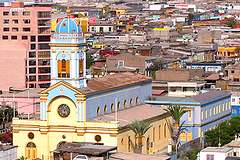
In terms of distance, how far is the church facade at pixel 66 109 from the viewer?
191 ft

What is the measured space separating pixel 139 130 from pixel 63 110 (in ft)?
13.1

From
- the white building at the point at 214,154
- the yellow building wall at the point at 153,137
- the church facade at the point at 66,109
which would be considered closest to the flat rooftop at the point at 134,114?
the yellow building wall at the point at 153,137

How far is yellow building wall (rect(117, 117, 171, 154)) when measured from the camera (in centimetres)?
5859

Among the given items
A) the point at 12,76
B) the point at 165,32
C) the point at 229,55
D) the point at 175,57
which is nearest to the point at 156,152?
the point at 12,76

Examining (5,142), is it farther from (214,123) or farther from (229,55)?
(229,55)

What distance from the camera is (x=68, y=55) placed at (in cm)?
5906

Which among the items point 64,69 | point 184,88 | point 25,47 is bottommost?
point 184,88

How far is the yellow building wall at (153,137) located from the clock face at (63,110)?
297 centimetres

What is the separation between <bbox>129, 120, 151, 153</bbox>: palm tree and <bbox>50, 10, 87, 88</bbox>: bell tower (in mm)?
3330

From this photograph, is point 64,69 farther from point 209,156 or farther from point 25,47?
point 25,47

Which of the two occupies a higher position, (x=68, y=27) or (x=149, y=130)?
(x=68, y=27)

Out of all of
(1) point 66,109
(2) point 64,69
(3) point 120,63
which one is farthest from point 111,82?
(3) point 120,63

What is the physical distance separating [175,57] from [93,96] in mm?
62216

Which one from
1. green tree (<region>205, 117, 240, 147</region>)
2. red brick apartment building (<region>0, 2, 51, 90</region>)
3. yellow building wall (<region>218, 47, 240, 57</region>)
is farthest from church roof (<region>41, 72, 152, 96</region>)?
yellow building wall (<region>218, 47, 240, 57</region>)
